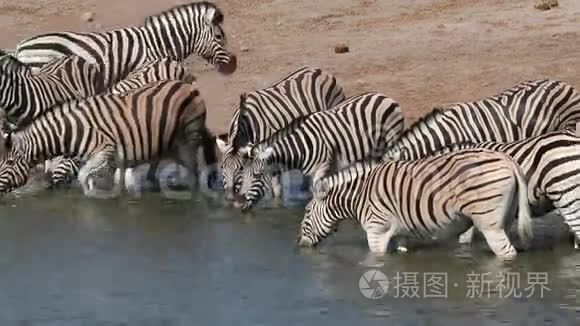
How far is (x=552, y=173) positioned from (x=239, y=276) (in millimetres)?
2145

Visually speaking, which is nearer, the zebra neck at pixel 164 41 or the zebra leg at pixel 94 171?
the zebra leg at pixel 94 171

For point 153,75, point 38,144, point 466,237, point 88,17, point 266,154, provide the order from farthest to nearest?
point 88,17 → point 153,75 → point 38,144 → point 266,154 → point 466,237

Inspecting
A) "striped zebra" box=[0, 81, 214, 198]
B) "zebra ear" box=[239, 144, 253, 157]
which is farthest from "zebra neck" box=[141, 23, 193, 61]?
"zebra ear" box=[239, 144, 253, 157]

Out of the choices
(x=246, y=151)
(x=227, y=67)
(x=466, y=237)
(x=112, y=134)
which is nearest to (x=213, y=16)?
(x=227, y=67)

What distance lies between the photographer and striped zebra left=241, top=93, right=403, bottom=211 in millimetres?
13109

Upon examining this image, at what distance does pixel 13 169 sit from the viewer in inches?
541

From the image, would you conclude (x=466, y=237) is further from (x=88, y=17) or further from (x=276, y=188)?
(x=88, y=17)

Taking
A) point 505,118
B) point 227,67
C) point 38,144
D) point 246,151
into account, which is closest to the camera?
point 246,151

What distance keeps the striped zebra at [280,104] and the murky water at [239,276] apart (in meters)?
1.02

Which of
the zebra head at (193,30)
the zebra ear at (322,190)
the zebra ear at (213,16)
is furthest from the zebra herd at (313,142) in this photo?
the zebra ear at (213,16)

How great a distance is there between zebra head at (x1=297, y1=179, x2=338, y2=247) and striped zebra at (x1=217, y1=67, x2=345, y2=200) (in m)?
1.69

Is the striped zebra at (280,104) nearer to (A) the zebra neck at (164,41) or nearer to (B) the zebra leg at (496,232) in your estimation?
(A) the zebra neck at (164,41)

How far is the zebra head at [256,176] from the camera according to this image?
13.1m

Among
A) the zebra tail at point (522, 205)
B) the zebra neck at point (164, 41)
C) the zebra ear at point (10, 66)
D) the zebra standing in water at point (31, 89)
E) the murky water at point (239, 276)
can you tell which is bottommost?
the murky water at point (239, 276)
